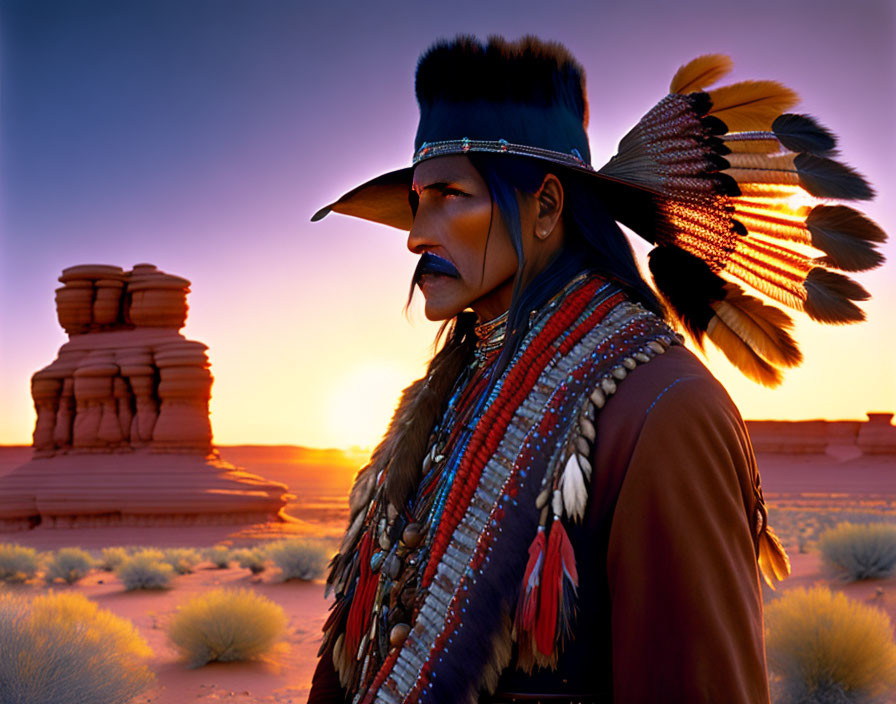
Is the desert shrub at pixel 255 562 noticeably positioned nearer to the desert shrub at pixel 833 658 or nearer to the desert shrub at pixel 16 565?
the desert shrub at pixel 16 565

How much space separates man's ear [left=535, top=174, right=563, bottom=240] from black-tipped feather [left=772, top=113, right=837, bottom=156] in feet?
1.87

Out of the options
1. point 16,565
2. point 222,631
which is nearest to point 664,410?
point 222,631

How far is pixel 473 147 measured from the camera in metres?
1.83

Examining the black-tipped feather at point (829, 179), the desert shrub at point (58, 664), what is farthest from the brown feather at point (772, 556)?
the desert shrub at point (58, 664)

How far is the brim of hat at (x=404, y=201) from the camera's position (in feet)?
6.38

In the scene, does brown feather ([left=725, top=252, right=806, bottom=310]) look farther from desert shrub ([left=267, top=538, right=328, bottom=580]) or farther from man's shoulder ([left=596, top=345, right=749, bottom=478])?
desert shrub ([left=267, top=538, right=328, bottom=580])

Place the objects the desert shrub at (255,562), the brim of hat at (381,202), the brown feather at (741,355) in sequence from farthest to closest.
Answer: the desert shrub at (255,562) < the brim of hat at (381,202) < the brown feather at (741,355)

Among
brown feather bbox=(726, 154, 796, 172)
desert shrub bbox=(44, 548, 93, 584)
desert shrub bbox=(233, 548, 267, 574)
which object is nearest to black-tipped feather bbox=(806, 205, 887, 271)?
brown feather bbox=(726, 154, 796, 172)

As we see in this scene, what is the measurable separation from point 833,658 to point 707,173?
5.99m

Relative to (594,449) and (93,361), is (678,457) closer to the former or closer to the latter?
(594,449)

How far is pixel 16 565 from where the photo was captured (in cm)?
1454

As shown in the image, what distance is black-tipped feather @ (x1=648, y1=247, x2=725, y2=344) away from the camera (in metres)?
1.92

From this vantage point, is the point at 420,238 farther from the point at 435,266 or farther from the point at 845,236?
the point at 845,236

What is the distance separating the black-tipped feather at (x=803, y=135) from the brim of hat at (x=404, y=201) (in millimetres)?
342
